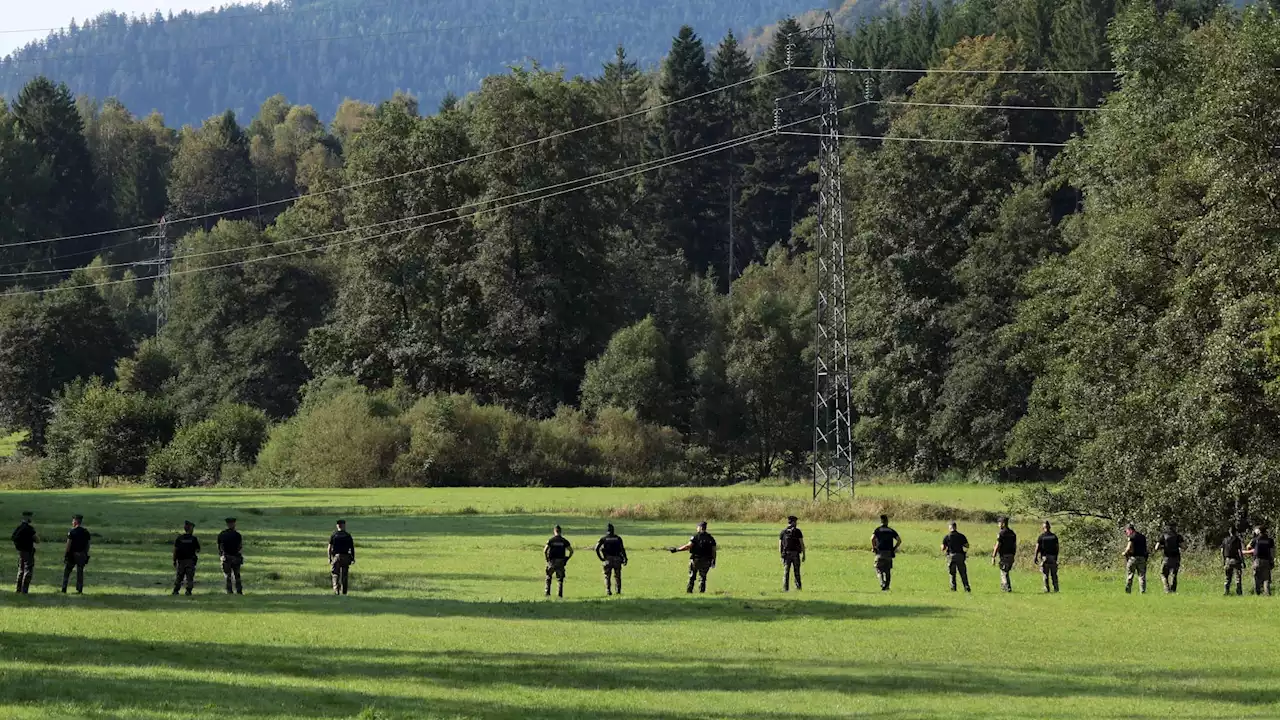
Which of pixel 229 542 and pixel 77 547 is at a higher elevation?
pixel 229 542

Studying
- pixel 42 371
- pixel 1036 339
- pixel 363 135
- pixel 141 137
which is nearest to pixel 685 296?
pixel 363 135

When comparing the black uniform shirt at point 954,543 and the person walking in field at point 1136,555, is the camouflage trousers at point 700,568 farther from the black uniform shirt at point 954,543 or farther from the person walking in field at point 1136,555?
the person walking in field at point 1136,555

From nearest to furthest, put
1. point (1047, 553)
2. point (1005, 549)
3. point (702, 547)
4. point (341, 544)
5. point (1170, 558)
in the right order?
1. point (341, 544)
2. point (702, 547)
3. point (1005, 549)
4. point (1047, 553)
5. point (1170, 558)

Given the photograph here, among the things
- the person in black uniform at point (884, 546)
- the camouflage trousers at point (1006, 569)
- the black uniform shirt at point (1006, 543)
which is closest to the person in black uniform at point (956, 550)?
the black uniform shirt at point (1006, 543)

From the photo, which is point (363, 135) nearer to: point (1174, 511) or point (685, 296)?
point (685, 296)

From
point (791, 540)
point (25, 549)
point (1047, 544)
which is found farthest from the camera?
point (1047, 544)

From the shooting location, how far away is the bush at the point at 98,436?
101438mm

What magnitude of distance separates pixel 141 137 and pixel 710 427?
101578 millimetres

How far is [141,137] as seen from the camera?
186m

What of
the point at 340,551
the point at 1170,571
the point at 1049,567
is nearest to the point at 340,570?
the point at 340,551

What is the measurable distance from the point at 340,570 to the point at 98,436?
230ft

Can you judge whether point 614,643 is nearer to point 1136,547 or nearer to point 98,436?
point 1136,547

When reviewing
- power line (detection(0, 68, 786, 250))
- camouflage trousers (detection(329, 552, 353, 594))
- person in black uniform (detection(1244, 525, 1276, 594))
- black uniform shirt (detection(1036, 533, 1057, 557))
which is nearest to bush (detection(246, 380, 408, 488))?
power line (detection(0, 68, 786, 250))

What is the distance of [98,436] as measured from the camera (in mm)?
101938
